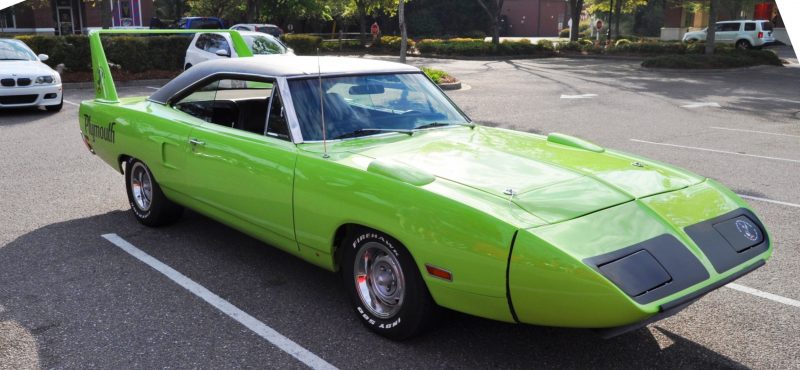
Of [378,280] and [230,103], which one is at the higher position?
[230,103]

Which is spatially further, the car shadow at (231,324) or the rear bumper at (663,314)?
the car shadow at (231,324)

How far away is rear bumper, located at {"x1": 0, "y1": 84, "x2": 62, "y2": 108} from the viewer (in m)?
12.7

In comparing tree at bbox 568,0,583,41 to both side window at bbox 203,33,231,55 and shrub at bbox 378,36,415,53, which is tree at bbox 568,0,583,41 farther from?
side window at bbox 203,33,231,55

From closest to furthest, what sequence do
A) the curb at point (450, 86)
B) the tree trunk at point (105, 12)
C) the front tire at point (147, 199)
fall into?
the front tire at point (147, 199) < the curb at point (450, 86) < the tree trunk at point (105, 12)

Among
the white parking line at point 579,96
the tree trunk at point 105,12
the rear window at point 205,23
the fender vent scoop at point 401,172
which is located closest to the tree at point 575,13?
the rear window at point 205,23

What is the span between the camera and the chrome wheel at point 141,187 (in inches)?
224

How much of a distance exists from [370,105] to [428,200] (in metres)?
1.44

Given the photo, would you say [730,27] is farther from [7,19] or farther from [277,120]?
[7,19]

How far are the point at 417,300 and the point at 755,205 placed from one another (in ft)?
15.2

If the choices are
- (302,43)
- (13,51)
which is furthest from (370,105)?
(302,43)

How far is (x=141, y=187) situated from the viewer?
581 cm

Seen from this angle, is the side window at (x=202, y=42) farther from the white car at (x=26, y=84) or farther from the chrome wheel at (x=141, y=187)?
the chrome wheel at (x=141, y=187)

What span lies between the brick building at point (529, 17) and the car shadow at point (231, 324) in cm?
6513

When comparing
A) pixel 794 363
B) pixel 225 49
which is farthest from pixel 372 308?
pixel 225 49
